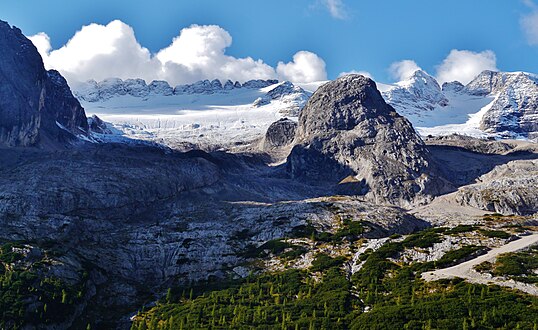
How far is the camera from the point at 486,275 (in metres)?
82.1

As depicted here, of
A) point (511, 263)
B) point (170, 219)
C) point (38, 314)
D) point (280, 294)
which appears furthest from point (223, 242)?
point (511, 263)

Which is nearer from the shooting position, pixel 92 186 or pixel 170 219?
pixel 170 219

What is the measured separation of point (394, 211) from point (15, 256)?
333ft

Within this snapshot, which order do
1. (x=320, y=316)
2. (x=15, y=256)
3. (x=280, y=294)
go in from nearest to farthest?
(x=320, y=316), (x=280, y=294), (x=15, y=256)

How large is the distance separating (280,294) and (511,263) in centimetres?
3502

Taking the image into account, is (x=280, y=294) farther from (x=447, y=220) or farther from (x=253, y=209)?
(x=447, y=220)

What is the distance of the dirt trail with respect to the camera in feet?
253

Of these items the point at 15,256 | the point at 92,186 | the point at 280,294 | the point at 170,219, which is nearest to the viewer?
the point at 280,294

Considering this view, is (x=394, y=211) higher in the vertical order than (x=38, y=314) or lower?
higher

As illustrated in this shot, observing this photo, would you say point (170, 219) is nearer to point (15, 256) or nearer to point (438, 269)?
point (15, 256)

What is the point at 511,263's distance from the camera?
8381 cm

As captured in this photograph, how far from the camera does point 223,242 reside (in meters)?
132

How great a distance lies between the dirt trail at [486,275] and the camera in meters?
77.1

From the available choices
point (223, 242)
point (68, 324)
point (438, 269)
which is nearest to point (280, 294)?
point (438, 269)
